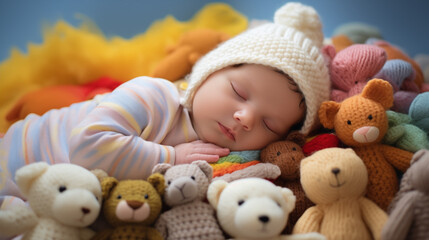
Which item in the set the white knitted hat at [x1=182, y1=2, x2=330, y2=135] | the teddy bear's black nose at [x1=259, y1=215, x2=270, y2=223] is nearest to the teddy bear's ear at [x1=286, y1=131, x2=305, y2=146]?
the white knitted hat at [x1=182, y1=2, x2=330, y2=135]

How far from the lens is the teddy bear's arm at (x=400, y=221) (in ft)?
2.23

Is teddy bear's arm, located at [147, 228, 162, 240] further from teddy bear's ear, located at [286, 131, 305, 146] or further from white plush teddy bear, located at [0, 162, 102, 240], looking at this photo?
teddy bear's ear, located at [286, 131, 305, 146]

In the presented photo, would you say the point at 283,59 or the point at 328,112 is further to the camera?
the point at 283,59

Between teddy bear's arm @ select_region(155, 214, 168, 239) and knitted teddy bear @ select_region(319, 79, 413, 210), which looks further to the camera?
knitted teddy bear @ select_region(319, 79, 413, 210)

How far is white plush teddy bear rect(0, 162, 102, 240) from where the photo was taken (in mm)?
667

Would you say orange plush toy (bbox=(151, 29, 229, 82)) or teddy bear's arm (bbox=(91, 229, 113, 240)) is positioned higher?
orange plush toy (bbox=(151, 29, 229, 82))

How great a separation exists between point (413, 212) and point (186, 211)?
0.43m

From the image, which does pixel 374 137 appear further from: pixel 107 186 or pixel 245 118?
pixel 107 186

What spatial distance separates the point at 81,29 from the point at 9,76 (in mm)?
344

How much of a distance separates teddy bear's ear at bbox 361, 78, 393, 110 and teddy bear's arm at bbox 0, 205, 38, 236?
0.79 meters

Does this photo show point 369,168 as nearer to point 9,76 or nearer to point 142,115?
point 142,115

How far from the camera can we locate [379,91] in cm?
92

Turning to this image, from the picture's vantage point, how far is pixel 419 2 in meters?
1.60

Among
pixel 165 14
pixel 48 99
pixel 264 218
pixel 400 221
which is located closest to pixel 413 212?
pixel 400 221
